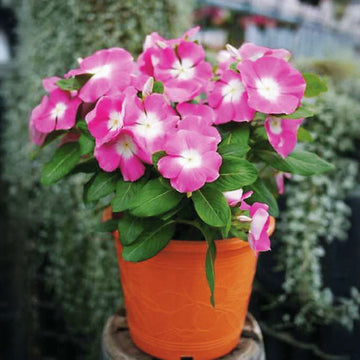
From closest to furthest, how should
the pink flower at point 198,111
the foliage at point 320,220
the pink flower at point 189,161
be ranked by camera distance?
1. the pink flower at point 189,161
2. the pink flower at point 198,111
3. the foliage at point 320,220

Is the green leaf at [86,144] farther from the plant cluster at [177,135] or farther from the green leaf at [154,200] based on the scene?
the green leaf at [154,200]

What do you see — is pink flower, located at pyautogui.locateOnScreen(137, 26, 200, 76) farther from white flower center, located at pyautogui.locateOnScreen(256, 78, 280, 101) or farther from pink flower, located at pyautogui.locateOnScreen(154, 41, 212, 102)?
white flower center, located at pyautogui.locateOnScreen(256, 78, 280, 101)

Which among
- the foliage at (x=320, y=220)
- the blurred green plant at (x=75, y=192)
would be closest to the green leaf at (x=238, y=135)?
the foliage at (x=320, y=220)

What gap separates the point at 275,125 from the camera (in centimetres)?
87

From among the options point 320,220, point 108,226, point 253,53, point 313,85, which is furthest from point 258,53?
point 320,220

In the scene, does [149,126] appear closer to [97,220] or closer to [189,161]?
[189,161]

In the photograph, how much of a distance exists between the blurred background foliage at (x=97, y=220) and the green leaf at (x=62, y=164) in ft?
2.42

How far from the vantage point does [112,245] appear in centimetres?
168

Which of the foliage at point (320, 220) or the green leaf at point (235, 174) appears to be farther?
the foliage at point (320, 220)

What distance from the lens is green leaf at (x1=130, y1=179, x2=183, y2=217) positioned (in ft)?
2.53

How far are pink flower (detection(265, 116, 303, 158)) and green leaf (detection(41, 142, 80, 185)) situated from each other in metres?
0.39

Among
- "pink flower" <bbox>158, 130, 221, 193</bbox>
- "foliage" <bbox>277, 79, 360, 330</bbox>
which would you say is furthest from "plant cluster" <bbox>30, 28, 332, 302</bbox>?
"foliage" <bbox>277, 79, 360, 330</bbox>

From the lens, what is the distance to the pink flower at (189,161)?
2.45 feet

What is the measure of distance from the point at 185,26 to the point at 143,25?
242 millimetres
